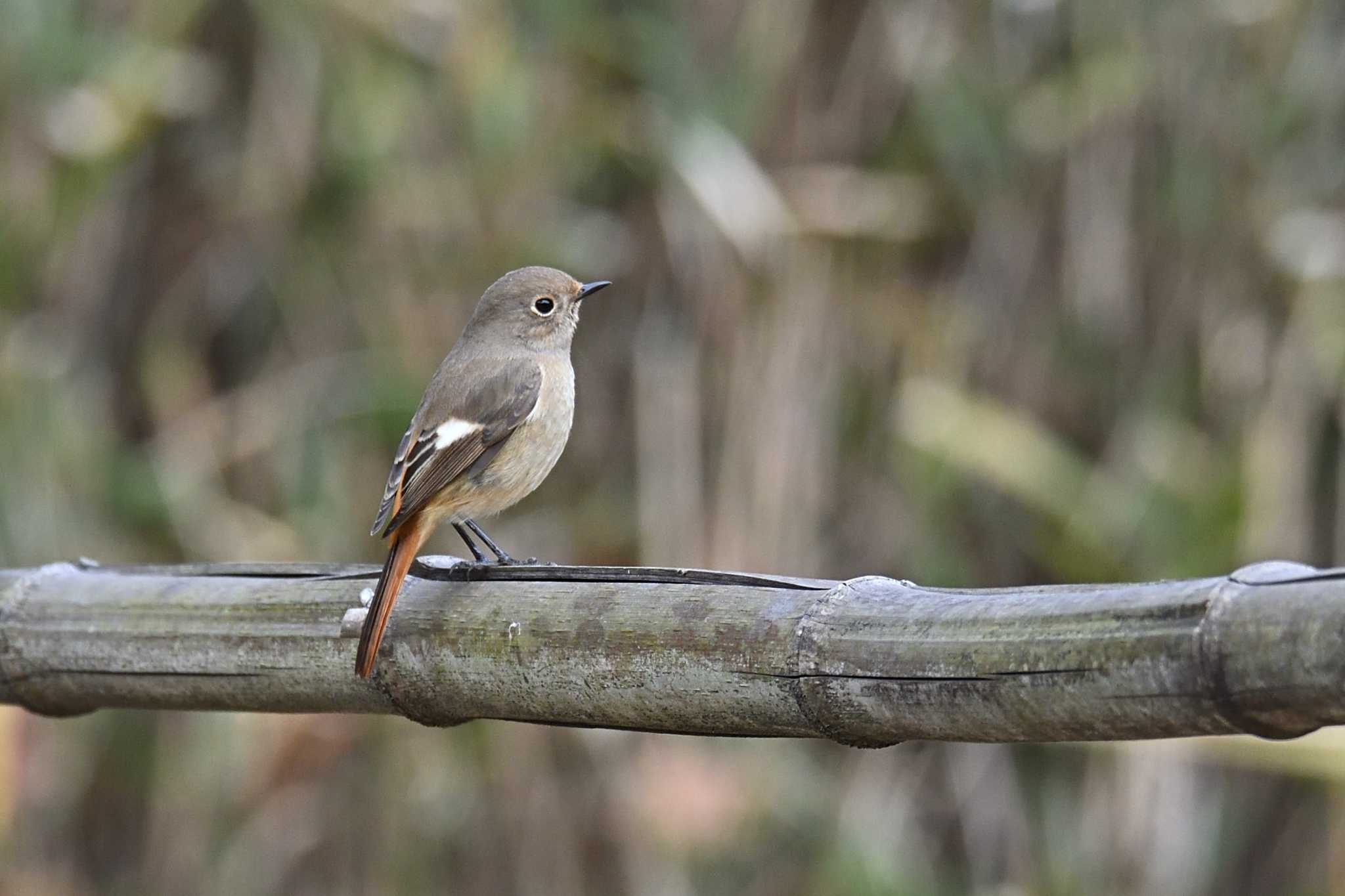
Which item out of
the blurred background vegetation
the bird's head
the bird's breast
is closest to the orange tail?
the bird's breast

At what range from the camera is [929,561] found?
5.25m

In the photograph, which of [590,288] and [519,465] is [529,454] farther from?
[590,288]

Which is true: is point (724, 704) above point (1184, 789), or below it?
above

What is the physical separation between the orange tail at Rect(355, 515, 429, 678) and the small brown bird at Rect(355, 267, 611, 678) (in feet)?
1.23

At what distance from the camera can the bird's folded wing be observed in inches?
127

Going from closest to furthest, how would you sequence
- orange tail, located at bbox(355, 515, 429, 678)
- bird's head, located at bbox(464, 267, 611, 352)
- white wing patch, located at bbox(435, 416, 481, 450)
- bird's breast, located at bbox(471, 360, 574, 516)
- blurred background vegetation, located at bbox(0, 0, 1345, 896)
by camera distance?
orange tail, located at bbox(355, 515, 429, 678) < white wing patch, located at bbox(435, 416, 481, 450) < bird's breast, located at bbox(471, 360, 574, 516) < bird's head, located at bbox(464, 267, 611, 352) < blurred background vegetation, located at bbox(0, 0, 1345, 896)

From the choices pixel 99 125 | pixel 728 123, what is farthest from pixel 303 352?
pixel 728 123

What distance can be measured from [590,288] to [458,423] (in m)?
0.46

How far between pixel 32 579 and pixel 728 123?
2.99 metres

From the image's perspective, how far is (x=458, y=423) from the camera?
3.44 m

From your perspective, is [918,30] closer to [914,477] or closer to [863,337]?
[863,337]

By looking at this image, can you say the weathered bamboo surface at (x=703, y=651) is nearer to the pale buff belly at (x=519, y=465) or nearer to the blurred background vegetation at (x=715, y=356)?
the pale buff belly at (x=519, y=465)

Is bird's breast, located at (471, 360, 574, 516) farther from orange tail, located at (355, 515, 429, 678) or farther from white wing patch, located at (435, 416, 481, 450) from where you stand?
orange tail, located at (355, 515, 429, 678)

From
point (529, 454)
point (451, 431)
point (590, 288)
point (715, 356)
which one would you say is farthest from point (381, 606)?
point (715, 356)
